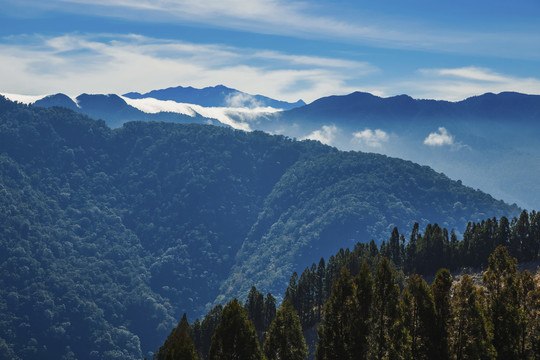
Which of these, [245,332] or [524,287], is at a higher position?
[524,287]

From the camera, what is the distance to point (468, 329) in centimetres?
6288

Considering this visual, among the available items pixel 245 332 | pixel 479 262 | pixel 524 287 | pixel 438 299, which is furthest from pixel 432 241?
pixel 245 332

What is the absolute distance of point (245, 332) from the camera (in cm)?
5597

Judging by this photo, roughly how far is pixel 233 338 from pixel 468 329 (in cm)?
2553

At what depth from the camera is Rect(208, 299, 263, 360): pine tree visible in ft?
182

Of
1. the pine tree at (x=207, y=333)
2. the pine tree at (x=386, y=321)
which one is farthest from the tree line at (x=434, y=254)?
the pine tree at (x=386, y=321)

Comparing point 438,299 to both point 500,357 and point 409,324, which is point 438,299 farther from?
point 500,357

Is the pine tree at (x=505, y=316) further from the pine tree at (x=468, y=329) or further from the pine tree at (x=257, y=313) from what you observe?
the pine tree at (x=257, y=313)

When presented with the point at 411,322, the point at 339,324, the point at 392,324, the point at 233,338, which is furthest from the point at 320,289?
the point at 233,338

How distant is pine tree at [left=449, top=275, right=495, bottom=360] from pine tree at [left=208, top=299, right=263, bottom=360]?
73.9 feet

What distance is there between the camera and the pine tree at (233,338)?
5562 cm

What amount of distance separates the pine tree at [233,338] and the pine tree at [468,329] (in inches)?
887

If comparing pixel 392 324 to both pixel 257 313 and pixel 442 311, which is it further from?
pixel 257 313

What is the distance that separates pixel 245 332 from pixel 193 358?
21.3 ft
